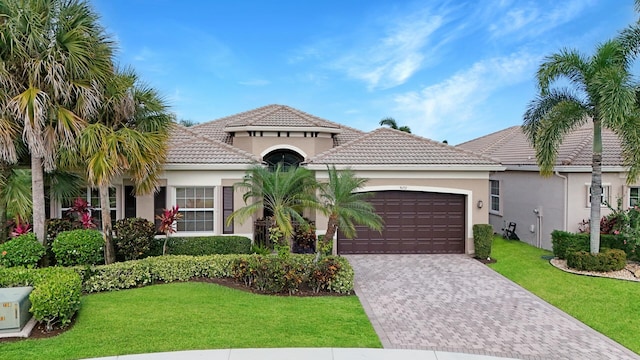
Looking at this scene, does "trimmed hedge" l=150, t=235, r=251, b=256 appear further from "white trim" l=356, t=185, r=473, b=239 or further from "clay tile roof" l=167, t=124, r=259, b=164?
"white trim" l=356, t=185, r=473, b=239

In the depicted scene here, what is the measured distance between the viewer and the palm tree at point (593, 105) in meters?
13.0

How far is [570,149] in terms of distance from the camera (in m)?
18.5

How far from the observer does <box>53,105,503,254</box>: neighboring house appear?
15773 millimetres

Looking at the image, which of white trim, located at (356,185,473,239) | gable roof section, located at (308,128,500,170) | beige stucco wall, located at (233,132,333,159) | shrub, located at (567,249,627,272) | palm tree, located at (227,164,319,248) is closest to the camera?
palm tree, located at (227,164,319,248)

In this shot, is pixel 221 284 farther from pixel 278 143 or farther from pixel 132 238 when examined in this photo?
pixel 278 143

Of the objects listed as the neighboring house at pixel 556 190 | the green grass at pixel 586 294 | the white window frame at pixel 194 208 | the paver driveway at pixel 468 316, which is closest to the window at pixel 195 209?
the white window frame at pixel 194 208

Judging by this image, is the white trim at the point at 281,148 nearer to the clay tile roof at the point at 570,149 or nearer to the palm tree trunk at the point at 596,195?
the clay tile roof at the point at 570,149

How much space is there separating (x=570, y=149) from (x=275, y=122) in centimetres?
1282

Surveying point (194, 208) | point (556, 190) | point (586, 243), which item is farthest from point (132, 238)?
point (556, 190)

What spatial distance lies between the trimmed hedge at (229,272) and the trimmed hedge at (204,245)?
2.11m

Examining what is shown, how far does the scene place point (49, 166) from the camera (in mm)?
12828

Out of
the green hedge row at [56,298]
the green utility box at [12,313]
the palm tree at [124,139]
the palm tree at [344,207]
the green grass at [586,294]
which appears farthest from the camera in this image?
the palm tree at [124,139]

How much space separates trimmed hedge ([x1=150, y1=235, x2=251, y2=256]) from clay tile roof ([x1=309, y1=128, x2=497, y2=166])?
402cm

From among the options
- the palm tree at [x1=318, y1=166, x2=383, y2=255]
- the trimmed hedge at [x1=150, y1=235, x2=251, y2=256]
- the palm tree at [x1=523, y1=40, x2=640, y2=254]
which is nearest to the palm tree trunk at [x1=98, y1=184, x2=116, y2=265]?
the trimmed hedge at [x1=150, y1=235, x2=251, y2=256]
